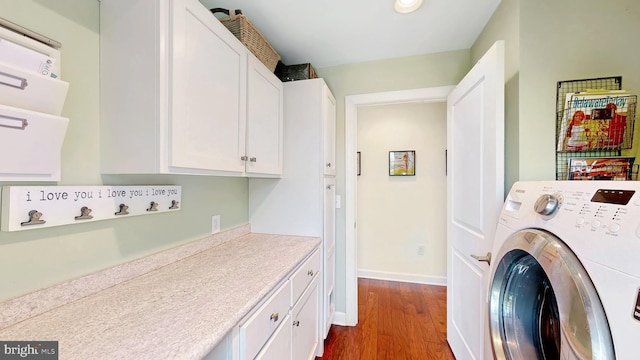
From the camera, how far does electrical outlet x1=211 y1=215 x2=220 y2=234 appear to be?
1.43m

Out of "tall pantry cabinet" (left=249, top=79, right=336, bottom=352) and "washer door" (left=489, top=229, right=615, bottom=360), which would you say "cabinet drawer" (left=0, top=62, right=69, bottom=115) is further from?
"washer door" (left=489, top=229, right=615, bottom=360)

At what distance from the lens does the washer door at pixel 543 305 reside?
570 mm

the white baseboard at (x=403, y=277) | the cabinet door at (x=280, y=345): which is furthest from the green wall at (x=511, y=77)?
the white baseboard at (x=403, y=277)

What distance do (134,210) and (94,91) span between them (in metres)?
0.47

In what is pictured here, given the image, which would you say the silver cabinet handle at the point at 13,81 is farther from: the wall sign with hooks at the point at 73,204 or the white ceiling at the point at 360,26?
the white ceiling at the point at 360,26

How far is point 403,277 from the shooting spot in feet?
9.55

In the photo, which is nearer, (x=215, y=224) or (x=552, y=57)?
(x=552, y=57)

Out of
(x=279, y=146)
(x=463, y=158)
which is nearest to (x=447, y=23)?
(x=463, y=158)

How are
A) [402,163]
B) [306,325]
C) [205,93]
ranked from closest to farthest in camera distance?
[205,93] → [306,325] → [402,163]

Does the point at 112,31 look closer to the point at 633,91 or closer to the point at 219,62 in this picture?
the point at 219,62

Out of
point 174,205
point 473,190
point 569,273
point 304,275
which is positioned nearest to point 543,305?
point 569,273

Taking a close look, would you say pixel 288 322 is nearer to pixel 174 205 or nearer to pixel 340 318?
pixel 174 205

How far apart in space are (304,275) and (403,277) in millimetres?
2047

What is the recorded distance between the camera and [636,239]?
508mm
